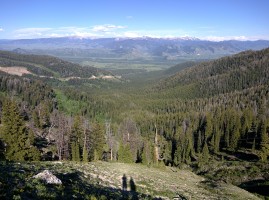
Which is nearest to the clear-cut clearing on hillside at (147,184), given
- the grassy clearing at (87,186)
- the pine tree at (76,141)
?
the grassy clearing at (87,186)

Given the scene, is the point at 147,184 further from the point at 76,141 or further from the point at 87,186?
the point at 76,141

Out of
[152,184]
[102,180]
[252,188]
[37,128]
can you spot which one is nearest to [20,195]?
[102,180]

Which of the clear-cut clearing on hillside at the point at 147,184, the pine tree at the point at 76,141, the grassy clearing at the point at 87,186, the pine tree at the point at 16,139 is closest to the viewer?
the grassy clearing at the point at 87,186

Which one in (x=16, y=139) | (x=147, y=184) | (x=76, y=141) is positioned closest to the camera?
(x=147, y=184)

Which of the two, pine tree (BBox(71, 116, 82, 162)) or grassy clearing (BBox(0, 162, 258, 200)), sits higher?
grassy clearing (BBox(0, 162, 258, 200))

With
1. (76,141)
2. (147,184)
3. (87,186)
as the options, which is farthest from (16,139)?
(87,186)

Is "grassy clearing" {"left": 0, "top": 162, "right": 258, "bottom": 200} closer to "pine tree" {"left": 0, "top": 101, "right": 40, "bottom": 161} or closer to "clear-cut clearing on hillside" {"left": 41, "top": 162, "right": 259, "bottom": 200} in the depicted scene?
"clear-cut clearing on hillside" {"left": 41, "top": 162, "right": 259, "bottom": 200}

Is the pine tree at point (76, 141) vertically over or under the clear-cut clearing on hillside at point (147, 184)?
under

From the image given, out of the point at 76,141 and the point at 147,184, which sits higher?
the point at 147,184

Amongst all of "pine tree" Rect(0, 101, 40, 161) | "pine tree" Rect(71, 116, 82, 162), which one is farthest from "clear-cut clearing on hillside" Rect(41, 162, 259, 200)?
"pine tree" Rect(71, 116, 82, 162)

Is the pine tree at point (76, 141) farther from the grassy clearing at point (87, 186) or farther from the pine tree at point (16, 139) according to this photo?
the grassy clearing at point (87, 186)

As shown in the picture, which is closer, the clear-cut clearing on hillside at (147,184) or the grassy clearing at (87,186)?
the grassy clearing at (87,186)

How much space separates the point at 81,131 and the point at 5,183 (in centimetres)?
6469

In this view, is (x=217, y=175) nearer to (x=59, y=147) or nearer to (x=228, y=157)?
(x=228, y=157)
